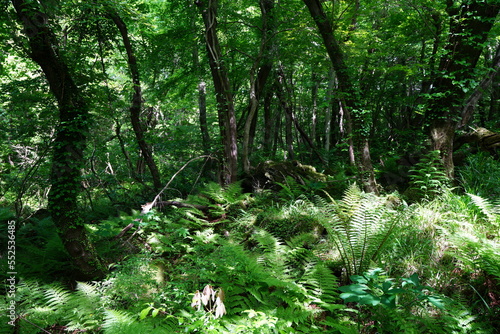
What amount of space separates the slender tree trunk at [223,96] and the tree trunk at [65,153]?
9.94ft

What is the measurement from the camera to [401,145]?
762 cm

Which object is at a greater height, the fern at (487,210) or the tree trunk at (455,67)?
the tree trunk at (455,67)

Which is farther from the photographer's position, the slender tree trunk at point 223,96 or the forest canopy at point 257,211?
the slender tree trunk at point 223,96

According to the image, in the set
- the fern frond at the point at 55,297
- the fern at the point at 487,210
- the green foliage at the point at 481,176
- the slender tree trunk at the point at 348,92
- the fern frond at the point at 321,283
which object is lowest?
the fern frond at the point at 55,297

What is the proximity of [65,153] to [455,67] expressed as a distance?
604cm

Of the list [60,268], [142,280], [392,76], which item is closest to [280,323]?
[142,280]

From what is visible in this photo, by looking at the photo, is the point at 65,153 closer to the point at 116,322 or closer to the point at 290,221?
the point at 116,322

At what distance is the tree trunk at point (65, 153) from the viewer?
3.57 meters

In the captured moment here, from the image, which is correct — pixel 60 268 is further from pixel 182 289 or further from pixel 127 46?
pixel 127 46

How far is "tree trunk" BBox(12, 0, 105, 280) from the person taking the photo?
11.7ft

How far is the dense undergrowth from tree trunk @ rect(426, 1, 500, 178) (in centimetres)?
73

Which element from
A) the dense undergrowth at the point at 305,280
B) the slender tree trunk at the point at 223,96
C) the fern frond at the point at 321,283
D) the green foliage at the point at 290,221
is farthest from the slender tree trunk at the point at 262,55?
the fern frond at the point at 321,283

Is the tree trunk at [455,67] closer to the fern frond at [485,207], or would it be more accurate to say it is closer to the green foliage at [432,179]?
the green foliage at [432,179]

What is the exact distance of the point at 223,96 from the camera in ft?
20.6
